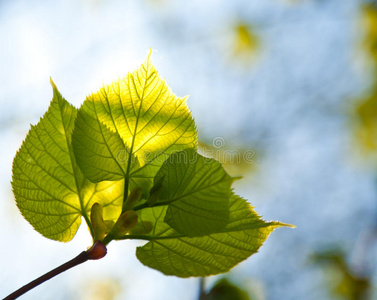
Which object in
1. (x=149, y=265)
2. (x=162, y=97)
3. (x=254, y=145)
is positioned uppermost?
(x=254, y=145)

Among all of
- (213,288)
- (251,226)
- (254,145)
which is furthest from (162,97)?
(254,145)

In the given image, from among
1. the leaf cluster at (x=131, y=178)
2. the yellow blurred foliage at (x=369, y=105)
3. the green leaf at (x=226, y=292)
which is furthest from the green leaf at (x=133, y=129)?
the yellow blurred foliage at (x=369, y=105)

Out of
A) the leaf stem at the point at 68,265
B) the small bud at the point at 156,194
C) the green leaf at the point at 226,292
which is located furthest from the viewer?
the green leaf at the point at 226,292

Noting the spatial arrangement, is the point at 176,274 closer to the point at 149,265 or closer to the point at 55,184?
the point at 149,265

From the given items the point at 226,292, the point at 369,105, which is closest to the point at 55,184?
the point at 226,292

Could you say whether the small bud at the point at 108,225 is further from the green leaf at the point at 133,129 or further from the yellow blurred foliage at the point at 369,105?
the yellow blurred foliage at the point at 369,105
